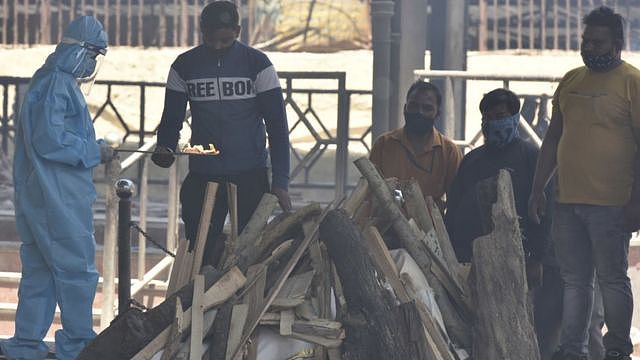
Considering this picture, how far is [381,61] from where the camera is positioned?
10.5 metres

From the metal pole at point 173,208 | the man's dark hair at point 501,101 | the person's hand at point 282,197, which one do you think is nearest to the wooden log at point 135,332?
the person's hand at point 282,197

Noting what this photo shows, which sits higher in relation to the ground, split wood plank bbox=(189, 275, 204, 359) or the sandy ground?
the sandy ground

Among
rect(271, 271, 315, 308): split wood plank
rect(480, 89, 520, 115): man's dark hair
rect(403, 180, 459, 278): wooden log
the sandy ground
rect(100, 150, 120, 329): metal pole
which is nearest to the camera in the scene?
rect(271, 271, 315, 308): split wood plank

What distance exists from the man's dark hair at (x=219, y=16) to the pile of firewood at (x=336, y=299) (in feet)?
3.18

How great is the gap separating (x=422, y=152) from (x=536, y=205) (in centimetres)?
68

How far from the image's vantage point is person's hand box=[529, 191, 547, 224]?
6.26 metres

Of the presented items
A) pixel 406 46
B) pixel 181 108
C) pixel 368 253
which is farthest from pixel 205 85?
pixel 406 46

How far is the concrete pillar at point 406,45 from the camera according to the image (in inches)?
410

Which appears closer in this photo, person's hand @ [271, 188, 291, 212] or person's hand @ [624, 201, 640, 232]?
person's hand @ [624, 201, 640, 232]

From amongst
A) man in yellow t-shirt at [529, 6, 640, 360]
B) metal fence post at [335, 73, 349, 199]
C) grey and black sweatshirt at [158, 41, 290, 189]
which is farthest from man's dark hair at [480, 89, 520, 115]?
metal fence post at [335, 73, 349, 199]

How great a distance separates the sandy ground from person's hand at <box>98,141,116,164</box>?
14102mm

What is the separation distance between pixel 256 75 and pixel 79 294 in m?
1.27

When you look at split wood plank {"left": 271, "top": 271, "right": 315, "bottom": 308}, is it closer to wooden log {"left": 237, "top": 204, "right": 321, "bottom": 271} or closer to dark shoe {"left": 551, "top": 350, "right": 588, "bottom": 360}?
wooden log {"left": 237, "top": 204, "right": 321, "bottom": 271}

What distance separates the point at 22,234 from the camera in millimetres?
6629
